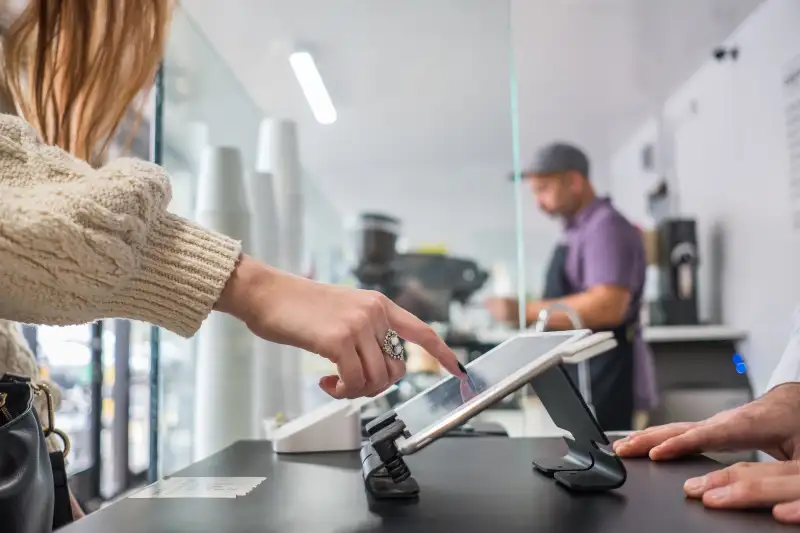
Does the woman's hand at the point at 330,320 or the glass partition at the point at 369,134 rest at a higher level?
the glass partition at the point at 369,134

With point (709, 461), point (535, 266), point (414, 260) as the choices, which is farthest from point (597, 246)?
point (709, 461)

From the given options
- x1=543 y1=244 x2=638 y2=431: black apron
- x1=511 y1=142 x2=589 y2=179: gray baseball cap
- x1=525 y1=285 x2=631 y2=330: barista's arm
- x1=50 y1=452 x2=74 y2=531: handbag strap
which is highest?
x1=511 y1=142 x2=589 y2=179: gray baseball cap

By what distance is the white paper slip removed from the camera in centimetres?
54

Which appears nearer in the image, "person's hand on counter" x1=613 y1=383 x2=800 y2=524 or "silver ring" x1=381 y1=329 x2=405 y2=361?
"silver ring" x1=381 y1=329 x2=405 y2=361

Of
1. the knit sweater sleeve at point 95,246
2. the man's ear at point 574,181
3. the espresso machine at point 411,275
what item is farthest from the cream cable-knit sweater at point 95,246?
the man's ear at point 574,181

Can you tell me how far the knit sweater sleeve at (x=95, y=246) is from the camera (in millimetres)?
444

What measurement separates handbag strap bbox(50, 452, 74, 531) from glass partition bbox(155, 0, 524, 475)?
1.88 ft

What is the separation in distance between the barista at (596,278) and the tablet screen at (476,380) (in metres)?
1.15

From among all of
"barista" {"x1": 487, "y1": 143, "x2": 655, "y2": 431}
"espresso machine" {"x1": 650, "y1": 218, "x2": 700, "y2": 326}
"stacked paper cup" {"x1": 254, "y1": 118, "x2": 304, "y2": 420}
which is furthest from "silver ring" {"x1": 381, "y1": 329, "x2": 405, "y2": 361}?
"espresso machine" {"x1": 650, "y1": 218, "x2": 700, "y2": 326}

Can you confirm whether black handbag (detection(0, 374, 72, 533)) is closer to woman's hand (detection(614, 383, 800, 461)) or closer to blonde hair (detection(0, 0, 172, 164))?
blonde hair (detection(0, 0, 172, 164))

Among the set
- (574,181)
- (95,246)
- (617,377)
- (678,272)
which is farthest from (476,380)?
(678,272)

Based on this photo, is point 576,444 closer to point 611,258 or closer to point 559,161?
point 611,258

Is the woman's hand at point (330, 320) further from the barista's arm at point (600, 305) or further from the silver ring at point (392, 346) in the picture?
Result: the barista's arm at point (600, 305)

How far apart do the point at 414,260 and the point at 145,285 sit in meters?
1.22
